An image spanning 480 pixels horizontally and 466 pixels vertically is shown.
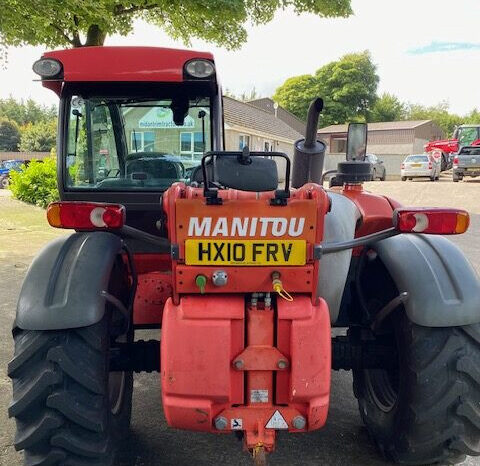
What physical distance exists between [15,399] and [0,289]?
4350mm

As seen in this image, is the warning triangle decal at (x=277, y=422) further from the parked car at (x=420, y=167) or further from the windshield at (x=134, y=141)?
the parked car at (x=420, y=167)

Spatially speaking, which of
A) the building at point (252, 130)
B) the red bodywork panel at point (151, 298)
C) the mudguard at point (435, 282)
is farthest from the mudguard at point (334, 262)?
the building at point (252, 130)

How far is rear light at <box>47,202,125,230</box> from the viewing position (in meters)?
2.10

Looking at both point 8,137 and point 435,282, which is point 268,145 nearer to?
point 435,282

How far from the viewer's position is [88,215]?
6.90 ft

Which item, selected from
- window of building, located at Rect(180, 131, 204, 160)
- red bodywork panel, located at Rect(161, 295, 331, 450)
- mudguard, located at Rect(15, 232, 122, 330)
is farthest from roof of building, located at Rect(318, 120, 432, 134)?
red bodywork panel, located at Rect(161, 295, 331, 450)

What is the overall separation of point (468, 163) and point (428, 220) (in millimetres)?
23331

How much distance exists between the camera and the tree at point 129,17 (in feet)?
24.2

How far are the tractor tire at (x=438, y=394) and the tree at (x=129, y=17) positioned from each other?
681cm

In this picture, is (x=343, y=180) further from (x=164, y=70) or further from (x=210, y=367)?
(x=210, y=367)

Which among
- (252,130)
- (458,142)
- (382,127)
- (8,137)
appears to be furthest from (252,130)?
(8,137)

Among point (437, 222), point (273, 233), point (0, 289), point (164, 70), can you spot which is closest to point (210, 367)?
point (273, 233)

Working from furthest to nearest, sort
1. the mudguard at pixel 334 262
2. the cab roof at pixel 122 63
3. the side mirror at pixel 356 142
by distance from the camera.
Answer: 1. the side mirror at pixel 356 142
2. the cab roof at pixel 122 63
3. the mudguard at pixel 334 262

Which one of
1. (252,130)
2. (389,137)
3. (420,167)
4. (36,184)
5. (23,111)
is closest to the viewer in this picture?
(36,184)
